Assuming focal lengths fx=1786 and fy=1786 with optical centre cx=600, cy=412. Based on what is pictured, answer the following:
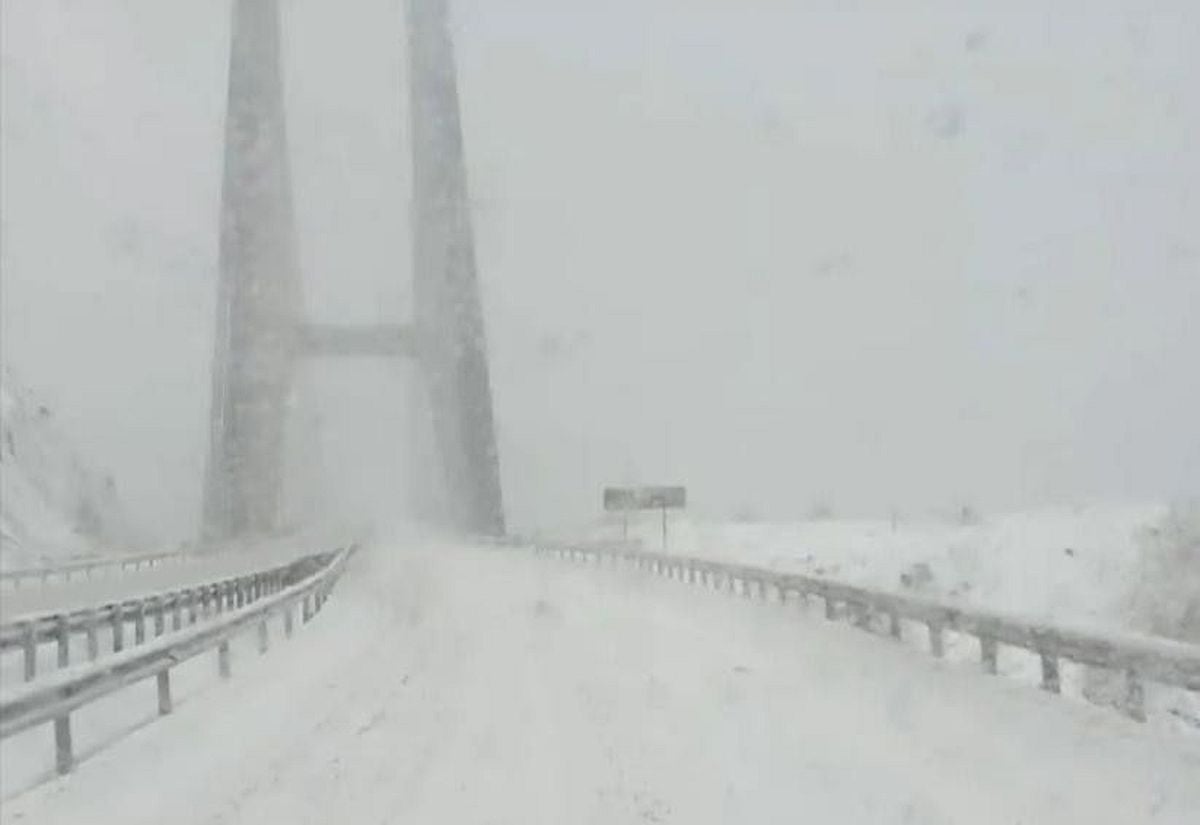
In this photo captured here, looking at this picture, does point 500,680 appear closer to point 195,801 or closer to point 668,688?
point 668,688

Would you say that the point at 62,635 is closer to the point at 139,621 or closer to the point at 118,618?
the point at 118,618

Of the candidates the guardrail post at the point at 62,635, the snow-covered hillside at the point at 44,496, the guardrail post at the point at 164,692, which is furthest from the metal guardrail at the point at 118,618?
the snow-covered hillside at the point at 44,496

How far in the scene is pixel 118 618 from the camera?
1684 cm

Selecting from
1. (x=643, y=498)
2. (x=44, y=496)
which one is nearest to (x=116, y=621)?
(x=643, y=498)

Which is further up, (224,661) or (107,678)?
(107,678)

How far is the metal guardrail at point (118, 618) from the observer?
15.1m

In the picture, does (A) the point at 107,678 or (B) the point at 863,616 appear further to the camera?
(B) the point at 863,616

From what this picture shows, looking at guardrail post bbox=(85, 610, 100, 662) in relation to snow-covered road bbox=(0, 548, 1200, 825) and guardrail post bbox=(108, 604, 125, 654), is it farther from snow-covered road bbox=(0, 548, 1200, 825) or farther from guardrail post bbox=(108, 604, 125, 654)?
snow-covered road bbox=(0, 548, 1200, 825)

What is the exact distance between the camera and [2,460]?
56500mm

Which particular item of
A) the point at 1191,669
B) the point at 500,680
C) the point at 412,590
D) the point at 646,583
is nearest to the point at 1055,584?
the point at 646,583

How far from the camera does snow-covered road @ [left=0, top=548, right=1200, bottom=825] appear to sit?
8.25 m

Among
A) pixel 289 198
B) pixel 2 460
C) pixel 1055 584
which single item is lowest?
pixel 1055 584

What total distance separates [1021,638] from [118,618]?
8.51m

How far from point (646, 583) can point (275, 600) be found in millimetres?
18900
